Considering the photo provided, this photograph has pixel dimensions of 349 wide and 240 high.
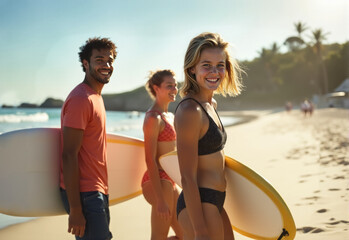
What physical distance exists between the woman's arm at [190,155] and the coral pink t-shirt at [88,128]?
0.51 meters

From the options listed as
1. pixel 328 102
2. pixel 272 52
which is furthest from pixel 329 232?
pixel 272 52

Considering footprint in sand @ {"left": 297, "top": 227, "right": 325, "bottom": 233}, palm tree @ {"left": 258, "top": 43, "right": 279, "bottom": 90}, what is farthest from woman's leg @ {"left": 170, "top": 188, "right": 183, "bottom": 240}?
palm tree @ {"left": 258, "top": 43, "right": 279, "bottom": 90}

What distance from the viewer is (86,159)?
199 cm

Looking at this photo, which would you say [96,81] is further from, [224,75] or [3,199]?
[3,199]

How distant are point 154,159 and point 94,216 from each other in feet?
2.30

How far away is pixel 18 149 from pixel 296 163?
257 inches

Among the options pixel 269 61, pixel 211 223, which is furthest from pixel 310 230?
pixel 269 61

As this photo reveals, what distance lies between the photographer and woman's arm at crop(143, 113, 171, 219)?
2504 millimetres

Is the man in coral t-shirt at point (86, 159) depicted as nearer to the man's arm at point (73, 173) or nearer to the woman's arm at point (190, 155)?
the man's arm at point (73, 173)

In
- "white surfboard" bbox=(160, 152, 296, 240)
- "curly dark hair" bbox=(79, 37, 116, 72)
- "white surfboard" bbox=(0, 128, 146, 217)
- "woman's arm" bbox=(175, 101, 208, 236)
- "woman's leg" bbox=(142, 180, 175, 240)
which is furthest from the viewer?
"woman's leg" bbox=(142, 180, 175, 240)

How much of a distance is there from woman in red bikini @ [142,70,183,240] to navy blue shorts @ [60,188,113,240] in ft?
1.95

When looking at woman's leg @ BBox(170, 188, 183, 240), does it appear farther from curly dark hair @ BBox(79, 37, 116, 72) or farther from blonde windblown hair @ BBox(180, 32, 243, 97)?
curly dark hair @ BBox(79, 37, 116, 72)

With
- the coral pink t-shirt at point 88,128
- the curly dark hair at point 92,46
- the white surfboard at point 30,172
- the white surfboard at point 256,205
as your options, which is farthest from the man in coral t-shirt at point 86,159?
the white surfboard at point 256,205

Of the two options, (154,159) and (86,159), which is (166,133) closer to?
(154,159)
